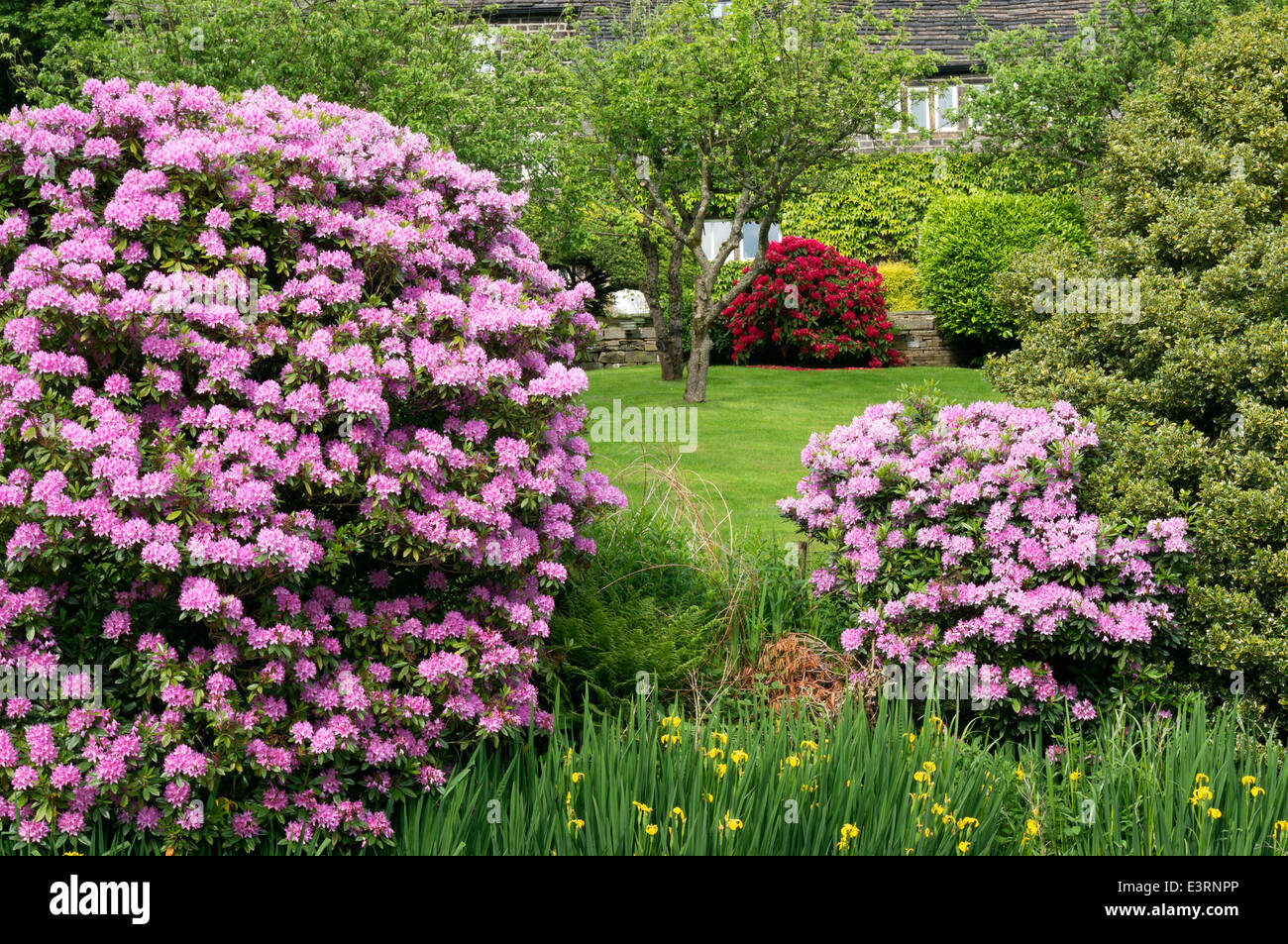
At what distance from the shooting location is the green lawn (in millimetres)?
10188

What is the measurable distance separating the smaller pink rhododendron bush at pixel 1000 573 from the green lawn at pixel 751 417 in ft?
6.41

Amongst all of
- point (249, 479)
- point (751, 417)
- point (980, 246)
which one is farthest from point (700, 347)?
point (249, 479)

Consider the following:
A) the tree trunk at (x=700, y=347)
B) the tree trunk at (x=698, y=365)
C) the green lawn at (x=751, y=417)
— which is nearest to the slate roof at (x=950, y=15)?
the green lawn at (x=751, y=417)

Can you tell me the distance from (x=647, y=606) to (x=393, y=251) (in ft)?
7.63

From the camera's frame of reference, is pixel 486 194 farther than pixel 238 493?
Yes

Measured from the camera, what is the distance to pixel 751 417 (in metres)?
14.9

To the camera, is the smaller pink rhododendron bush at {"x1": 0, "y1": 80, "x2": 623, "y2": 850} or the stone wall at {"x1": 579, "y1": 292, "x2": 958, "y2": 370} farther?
the stone wall at {"x1": 579, "y1": 292, "x2": 958, "y2": 370}

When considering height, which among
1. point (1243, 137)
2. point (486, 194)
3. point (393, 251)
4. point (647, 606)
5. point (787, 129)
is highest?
point (787, 129)

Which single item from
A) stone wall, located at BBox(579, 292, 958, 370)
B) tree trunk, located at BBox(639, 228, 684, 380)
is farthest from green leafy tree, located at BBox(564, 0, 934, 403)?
stone wall, located at BBox(579, 292, 958, 370)

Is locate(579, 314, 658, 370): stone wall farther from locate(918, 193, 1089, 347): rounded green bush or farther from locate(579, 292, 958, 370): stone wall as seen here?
locate(918, 193, 1089, 347): rounded green bush

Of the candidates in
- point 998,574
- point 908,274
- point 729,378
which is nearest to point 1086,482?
point 998,574

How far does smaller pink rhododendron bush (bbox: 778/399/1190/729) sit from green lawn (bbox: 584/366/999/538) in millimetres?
1954
